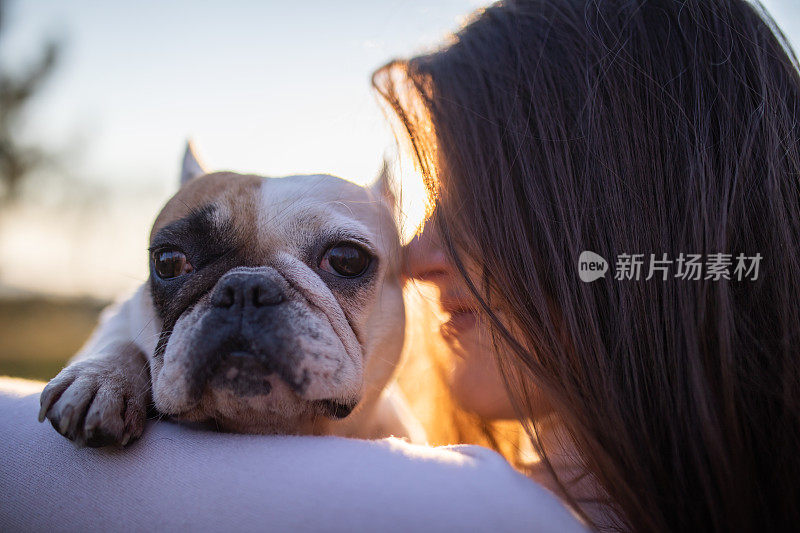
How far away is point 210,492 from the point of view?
764 millimetres

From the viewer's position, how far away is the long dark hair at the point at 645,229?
34.8 inches

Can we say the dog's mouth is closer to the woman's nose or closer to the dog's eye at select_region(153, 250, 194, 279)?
the dog's eye at select_region(153, 250, 194, 279)

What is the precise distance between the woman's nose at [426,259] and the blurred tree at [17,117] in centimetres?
805

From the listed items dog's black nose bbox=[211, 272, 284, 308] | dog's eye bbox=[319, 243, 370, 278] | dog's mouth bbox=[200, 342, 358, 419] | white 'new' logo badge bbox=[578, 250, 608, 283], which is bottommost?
dog's mouth bbox=[200, 342, 358, 419]

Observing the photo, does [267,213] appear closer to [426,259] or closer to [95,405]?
[426,259]

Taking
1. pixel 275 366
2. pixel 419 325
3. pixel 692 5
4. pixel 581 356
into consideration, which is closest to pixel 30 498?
pixel 275 366

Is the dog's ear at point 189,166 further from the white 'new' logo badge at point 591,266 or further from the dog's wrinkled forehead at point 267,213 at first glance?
the white 'new' logo badge at point 591,266

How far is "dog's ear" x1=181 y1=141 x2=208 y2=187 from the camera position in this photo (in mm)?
1748

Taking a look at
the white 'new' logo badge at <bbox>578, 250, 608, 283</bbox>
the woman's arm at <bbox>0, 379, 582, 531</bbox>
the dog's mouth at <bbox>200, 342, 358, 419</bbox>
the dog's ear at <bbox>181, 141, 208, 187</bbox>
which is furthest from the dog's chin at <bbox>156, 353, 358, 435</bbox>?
the dog's ear at <bbox>181, 141, 208, 187</bbox>

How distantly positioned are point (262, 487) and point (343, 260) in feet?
2.24

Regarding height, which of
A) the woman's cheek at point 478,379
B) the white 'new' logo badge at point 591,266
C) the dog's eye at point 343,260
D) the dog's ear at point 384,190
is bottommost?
the woman's cheek at point 478,379

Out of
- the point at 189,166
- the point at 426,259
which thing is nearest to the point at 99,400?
the point at 426,259

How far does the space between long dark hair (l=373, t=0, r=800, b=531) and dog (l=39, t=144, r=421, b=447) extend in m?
0.34

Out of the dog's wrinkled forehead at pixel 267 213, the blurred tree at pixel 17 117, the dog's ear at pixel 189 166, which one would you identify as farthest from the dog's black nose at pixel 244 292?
the blurred tree at pixel 17 117
